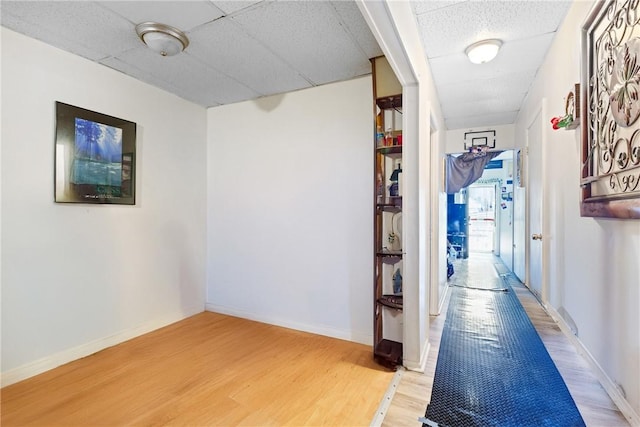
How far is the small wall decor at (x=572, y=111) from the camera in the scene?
1949mm

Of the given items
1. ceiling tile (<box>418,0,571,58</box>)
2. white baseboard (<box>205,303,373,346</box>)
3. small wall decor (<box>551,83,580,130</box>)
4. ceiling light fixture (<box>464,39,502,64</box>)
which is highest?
ceiling tile (<box>418,0,571,58</box>)

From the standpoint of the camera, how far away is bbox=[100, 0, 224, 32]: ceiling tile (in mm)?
1745

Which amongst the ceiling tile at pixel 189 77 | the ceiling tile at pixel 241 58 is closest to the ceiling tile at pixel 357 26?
the ceiling tile at pixel 241 58

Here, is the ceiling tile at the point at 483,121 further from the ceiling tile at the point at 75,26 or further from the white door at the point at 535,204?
the ceiling tile at the point at 75,26

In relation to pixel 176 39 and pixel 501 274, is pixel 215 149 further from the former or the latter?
pixel 501 274

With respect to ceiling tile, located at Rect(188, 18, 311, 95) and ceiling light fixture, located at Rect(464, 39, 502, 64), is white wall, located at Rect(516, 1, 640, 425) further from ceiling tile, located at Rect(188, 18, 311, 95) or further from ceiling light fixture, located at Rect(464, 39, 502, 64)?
ceiling tile, located at Rect(188, 18, 311, 95)

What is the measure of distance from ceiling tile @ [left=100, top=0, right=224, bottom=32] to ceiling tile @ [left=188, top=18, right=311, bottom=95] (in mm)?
80

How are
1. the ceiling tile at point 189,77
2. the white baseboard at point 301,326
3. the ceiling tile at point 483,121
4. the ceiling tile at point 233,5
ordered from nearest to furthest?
the ceiling tile at point 233,5, the ceiling tile at point 189,77, the white baseboard at point 301,326, the ceiling tile at point 483,121

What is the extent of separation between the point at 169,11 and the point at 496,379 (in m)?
3.05

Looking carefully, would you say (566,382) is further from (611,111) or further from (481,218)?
(481,218)

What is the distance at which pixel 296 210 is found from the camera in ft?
9.57

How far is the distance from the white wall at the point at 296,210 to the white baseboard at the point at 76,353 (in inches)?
25.8

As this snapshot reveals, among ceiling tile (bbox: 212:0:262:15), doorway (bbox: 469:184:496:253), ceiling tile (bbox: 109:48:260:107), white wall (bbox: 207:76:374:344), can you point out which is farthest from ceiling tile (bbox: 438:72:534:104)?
doorway (bbox: 469:184:496:253)

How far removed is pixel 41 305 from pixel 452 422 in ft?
9.00
